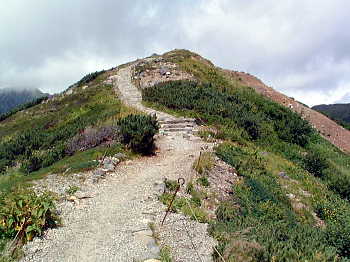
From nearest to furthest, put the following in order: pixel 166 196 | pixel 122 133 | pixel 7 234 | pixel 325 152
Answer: pixel 7 234 < pixel 166 196 < pixel 122 133 < pixel 325 152

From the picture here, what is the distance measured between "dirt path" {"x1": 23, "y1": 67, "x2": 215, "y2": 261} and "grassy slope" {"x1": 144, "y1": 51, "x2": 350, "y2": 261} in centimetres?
110

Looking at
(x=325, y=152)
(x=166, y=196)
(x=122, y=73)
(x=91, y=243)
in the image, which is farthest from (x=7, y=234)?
(x=122, y=73)

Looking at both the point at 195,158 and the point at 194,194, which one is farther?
the point at 195,158

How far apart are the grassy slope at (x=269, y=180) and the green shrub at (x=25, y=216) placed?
4693 mm

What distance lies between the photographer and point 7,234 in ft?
28.6

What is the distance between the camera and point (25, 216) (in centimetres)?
924

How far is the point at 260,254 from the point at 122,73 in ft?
121

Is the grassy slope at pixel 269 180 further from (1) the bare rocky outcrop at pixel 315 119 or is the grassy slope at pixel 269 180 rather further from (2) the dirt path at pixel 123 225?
(1) the bare rocky outcrop at pixel 315 119

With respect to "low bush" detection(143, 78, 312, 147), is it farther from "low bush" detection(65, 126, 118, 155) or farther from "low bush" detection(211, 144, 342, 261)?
"low bush" detection(65, 126, 118, 155)

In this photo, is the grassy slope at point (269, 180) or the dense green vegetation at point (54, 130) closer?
the grassy slope at point (269, 180)

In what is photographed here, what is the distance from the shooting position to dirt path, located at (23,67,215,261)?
27.3ft

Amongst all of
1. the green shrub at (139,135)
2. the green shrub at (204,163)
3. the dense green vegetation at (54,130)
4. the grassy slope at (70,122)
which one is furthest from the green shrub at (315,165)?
the dense green vegetation at (54,130)

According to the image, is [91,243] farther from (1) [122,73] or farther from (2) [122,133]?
(1) [122,73]

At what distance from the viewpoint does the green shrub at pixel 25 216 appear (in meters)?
8.76
